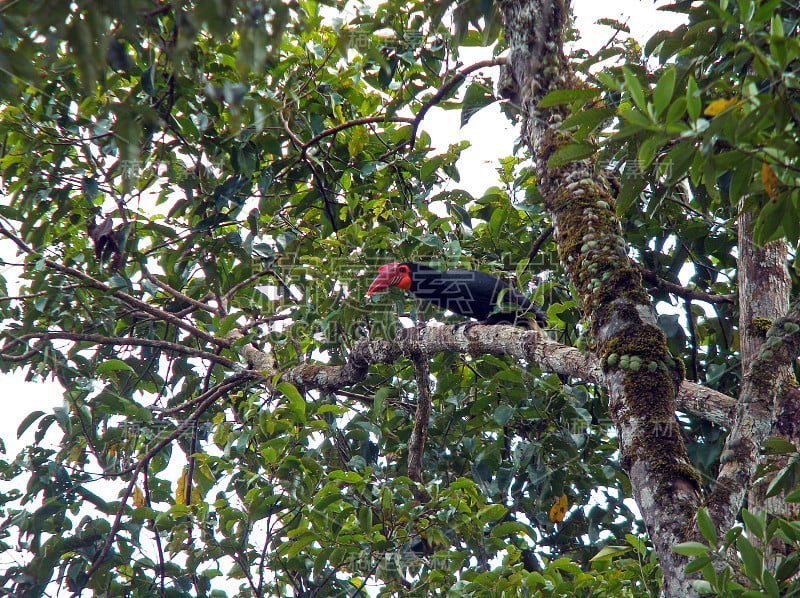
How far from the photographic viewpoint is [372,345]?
360 cm

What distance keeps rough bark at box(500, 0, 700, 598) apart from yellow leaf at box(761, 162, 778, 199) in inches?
25.9

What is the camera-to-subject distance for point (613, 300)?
2.26 m

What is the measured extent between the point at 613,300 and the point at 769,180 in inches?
29.8

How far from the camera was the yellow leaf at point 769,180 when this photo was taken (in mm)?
1564

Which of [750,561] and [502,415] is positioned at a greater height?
[502,415]

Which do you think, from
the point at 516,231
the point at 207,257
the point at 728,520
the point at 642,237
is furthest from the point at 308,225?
the point at 728,520

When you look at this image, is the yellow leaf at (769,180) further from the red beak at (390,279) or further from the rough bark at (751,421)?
the red beak at (390,279)

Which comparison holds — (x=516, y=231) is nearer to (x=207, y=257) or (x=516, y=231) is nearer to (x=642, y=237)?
(x=642, y=237)

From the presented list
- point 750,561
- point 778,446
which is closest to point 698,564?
point 750,561

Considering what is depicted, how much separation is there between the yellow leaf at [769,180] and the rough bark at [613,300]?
2.16 feet

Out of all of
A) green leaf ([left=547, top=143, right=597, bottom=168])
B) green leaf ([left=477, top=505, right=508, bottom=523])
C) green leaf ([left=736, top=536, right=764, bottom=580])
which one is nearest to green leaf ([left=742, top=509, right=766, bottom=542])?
green leaf ([left=736, top=536, right=764, bottom=580])

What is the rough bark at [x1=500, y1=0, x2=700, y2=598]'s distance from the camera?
186 centimetres

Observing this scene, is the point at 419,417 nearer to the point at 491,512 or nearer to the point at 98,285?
the point at 491,512

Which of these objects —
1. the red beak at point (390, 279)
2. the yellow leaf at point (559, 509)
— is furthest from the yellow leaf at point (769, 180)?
the yellow leaf at point (559, 509)
